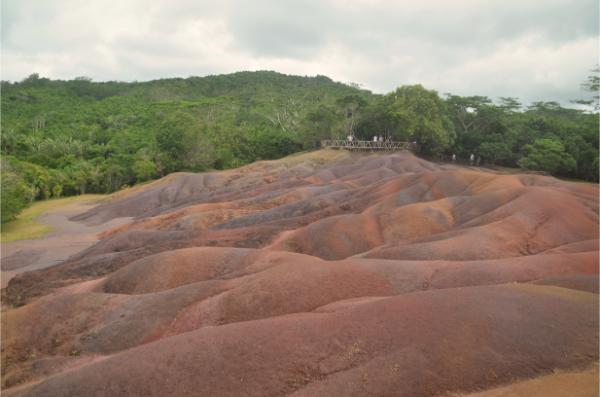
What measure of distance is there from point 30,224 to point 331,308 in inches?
1908

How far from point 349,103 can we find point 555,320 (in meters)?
70.6

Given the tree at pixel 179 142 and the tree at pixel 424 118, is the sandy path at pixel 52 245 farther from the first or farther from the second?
the tree at pixel 424 118

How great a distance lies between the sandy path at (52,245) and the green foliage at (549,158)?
192 ft

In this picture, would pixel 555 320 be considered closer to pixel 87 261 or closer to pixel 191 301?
pixel 191 301

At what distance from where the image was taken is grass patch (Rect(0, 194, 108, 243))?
44.3m

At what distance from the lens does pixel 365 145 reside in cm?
7588

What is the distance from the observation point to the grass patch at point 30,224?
145 ft

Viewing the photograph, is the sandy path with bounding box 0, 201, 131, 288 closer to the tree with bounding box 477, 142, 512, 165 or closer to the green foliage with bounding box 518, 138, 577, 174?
the tree with bounding box 477, 142, 512, 165

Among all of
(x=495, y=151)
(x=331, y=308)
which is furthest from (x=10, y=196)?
(x=495, y=151)

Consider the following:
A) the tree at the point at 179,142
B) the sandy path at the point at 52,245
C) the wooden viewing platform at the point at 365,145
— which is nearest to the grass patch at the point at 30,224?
the sandy path at the point at 52,245

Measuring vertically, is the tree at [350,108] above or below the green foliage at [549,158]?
above

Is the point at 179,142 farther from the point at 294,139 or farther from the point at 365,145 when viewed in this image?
the point at 365,145

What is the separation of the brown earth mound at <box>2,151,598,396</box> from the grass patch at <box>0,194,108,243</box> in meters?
16.2

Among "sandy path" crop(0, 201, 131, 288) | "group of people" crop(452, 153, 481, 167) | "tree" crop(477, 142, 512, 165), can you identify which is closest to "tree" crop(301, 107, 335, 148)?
"group of people" crop(452, 153, 481, 167)
